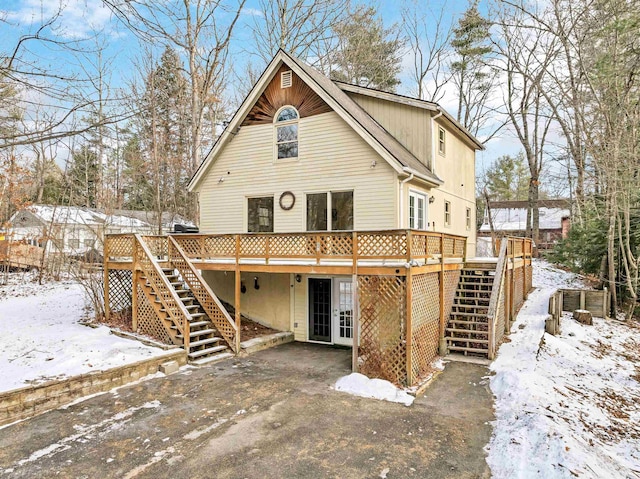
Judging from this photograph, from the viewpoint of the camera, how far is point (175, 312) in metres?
10.3

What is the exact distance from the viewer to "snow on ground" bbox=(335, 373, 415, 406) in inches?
298

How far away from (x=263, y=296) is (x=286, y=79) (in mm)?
6929

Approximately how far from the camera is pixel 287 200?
12438mm

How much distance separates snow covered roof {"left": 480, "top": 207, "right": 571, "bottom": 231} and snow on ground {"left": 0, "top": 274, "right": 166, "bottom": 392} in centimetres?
3332

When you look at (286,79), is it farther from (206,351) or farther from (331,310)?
(206,351)

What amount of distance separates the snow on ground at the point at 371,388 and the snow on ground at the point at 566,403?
5.56 ft

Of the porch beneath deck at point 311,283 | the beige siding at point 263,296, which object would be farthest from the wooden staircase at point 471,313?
the beige siding at point 263,296

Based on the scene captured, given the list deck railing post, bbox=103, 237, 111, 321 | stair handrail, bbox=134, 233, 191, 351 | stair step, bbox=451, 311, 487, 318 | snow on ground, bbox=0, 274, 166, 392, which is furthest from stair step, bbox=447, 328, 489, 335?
deck railing post, bbox=103, 237, 111, 321

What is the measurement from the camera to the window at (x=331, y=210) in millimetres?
11578

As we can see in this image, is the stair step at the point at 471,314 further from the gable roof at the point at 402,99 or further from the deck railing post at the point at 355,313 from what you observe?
the gable roof at the point at 402,99

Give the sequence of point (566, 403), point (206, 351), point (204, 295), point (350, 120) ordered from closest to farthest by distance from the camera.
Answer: point (566, 403) < point (206, 351) < point (350, 120) < point (204, 295)

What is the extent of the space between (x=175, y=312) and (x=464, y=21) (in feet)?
81.0

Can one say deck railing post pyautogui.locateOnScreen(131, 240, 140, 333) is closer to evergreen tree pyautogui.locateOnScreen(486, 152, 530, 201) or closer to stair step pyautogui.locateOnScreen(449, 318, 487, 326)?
stair step pyautogui.locateOnScreen(449, 318, 487, 326)

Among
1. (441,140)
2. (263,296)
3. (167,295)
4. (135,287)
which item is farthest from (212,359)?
(441,140)
